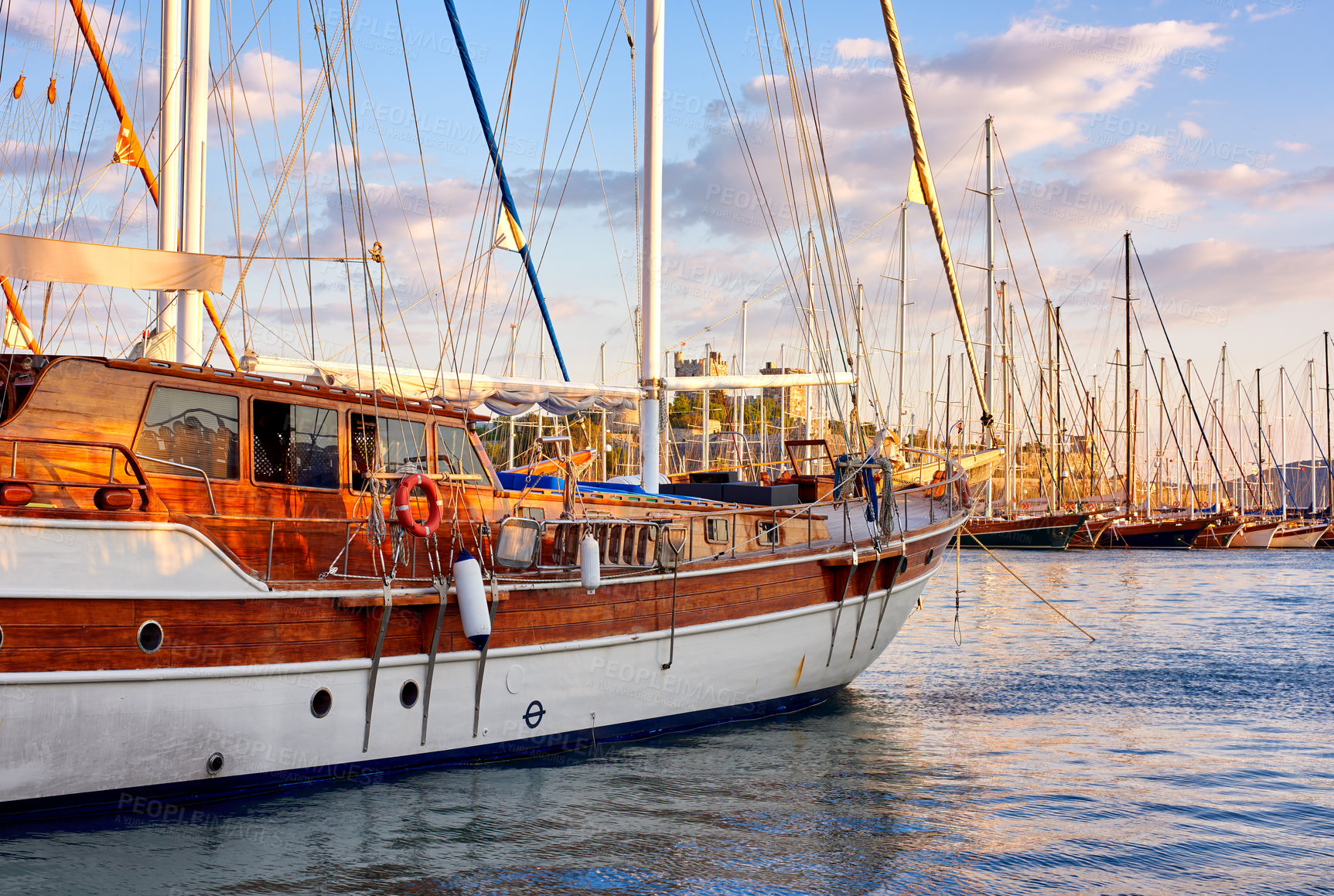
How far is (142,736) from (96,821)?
763mm

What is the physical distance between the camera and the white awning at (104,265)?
8273 mm

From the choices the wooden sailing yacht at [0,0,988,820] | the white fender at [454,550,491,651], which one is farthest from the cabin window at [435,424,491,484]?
the white fender at [454,550,491,651]

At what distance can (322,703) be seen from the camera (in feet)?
28.3

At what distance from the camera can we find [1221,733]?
42.2 ft

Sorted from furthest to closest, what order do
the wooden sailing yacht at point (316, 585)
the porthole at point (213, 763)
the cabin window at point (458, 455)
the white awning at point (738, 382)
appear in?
the white awning at point (738, 382)
the cabin window at point (458, 455)
the porthole at point (213, 763)
the wooden sailing yacht at point (316, 585)

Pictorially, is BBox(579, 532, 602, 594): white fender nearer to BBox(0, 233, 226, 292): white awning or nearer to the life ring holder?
BBox(0, 233, 226, 292): white awning

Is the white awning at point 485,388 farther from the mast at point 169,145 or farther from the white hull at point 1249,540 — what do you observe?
the white hull at point 1249,540

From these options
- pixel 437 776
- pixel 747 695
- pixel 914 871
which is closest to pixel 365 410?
pixel 437 776

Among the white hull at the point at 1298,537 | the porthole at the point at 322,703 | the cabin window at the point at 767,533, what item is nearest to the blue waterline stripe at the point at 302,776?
the porthole at the point at 322,703

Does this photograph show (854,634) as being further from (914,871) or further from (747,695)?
(914,871)

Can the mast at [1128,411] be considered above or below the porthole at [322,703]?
above

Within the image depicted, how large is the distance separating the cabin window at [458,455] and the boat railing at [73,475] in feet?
10.0

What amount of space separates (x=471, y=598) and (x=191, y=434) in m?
2.83

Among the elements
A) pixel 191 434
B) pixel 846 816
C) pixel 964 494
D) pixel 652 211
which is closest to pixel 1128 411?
pixel 964 494
